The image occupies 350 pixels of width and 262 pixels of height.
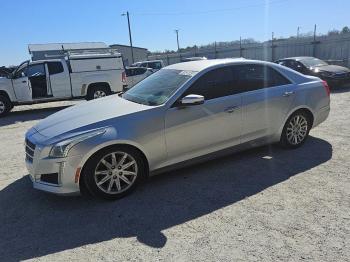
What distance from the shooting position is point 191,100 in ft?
15.5

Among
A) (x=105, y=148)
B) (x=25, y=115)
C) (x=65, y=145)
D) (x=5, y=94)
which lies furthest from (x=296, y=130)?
(x=5, y=94)

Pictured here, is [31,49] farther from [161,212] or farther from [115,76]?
[161,212]

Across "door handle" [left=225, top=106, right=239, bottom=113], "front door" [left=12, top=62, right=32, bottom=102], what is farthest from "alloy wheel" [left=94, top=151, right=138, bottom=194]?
"front door" [left=12, top=62, right=32, bottom=102]

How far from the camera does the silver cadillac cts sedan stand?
427cm

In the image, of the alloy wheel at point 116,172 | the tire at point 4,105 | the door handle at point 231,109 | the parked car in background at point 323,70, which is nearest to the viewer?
the alloy wheel at point 116,172

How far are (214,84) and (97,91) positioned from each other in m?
9.89

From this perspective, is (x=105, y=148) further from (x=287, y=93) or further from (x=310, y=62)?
(x=310, y=62)

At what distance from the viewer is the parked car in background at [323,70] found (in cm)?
1418

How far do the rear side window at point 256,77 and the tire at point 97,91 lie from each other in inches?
380

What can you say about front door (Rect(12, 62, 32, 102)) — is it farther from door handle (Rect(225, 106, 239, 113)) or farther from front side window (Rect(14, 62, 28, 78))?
door handle (Rect(225, 106, 239, 113))

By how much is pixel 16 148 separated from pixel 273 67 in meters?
5.37

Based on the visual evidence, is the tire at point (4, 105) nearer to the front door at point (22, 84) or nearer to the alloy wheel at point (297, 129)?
the front door at point (22, 84)

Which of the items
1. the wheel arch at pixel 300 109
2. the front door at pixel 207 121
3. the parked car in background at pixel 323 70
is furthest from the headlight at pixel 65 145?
the parked car in background at pixel 323 70

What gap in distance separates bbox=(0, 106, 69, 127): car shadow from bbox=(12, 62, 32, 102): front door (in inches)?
24.9
